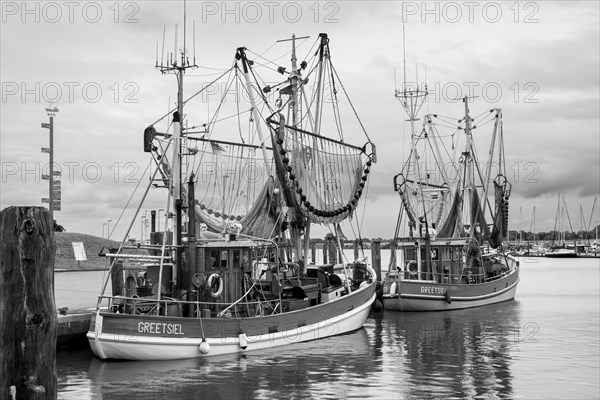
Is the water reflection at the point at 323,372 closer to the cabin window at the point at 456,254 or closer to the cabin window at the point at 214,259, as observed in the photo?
the cabin window at the point at 214,259

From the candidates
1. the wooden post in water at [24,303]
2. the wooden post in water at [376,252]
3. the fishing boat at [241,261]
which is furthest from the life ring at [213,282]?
the wooden post in water at [376,252]

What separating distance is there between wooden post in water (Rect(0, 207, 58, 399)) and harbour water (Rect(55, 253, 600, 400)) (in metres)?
10.9

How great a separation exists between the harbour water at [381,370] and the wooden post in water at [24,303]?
10.9 m

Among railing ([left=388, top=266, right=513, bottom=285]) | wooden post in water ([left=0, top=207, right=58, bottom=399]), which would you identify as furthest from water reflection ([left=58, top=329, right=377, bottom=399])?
railing ([left=388, top=266, right=513, bottom=285])

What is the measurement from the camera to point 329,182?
2952 centimetres

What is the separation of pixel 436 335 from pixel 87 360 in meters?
14.9

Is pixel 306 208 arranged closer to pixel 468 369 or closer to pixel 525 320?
pixel 468 369

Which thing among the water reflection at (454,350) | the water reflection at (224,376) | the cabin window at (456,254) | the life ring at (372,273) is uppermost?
the cabin window at (456,254)

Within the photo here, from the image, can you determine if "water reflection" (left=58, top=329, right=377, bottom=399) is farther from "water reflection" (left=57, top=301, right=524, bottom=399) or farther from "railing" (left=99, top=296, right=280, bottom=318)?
"railing" (left=99, top=296, right=280, bottom=318)

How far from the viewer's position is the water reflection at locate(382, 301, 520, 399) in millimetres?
19172

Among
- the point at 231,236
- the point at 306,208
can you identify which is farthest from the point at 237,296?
the point at 306,208

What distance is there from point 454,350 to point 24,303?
21388mm

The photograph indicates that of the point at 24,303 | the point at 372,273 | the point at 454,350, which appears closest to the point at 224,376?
the point at 454,350

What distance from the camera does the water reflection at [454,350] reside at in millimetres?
19172
